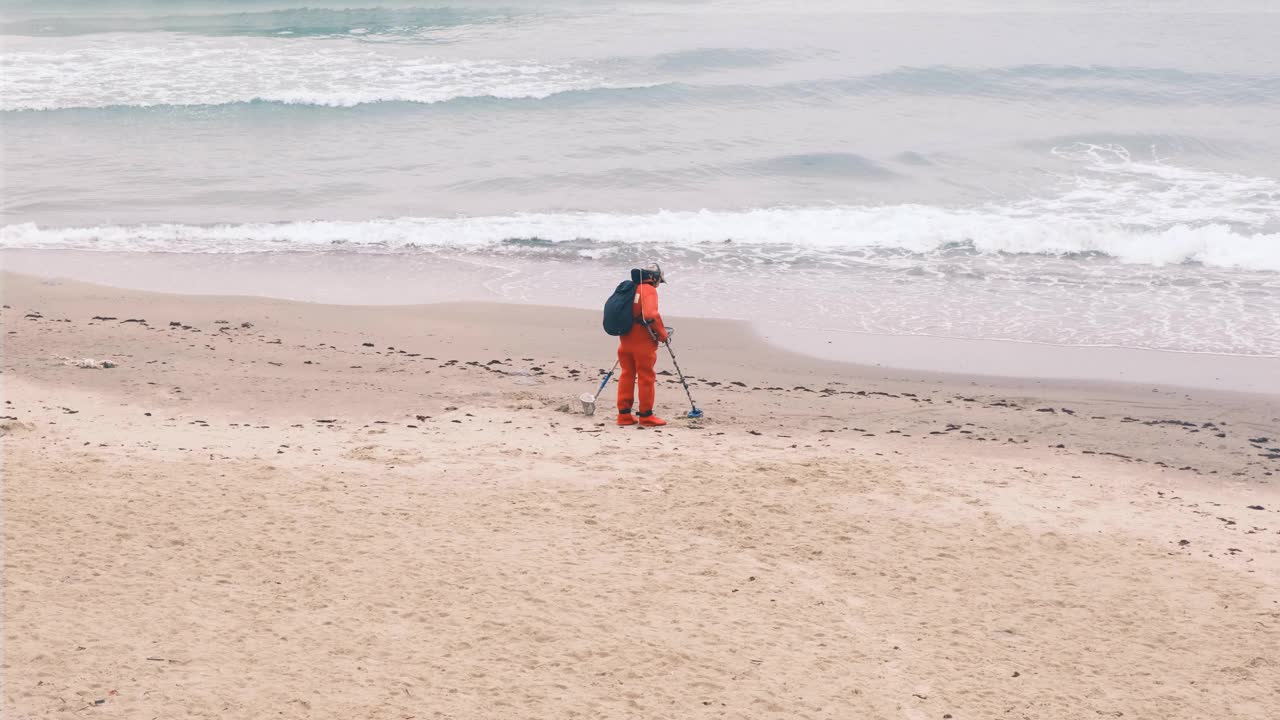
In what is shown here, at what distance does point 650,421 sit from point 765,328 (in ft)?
11.3

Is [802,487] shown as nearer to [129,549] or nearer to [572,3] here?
[129,549]

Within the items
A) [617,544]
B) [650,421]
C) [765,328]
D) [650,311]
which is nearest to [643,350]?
[650,311]

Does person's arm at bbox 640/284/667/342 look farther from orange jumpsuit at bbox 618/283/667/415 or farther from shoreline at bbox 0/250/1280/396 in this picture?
shoreline at bbox 0/250/1280/396

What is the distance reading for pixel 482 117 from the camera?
84.2 feet

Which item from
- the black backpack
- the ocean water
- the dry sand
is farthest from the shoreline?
the black backpack

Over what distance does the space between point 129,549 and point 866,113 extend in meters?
21.9

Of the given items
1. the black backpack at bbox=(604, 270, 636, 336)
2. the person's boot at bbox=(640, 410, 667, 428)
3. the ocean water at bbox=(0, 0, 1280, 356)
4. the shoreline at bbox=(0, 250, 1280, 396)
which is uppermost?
the ocean water at bbox=(0, 0, 1280, 356)

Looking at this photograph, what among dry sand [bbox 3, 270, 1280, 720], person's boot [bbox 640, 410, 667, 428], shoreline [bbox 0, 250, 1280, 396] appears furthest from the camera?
shoreline [bbox 0, 250, 1280, 396]

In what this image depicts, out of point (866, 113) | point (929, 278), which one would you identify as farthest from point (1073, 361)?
point (866, 113)

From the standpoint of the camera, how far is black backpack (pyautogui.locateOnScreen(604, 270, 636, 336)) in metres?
9.47

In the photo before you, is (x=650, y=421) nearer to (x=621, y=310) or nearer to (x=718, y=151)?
(x=621, y=310)

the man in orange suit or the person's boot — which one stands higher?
the man in orange suit

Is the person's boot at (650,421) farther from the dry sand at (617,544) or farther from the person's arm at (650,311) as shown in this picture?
the person's arm at (650,311)

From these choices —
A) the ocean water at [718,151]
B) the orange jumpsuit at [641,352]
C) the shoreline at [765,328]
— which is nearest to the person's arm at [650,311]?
the orange jumpsuit at [641,352]
